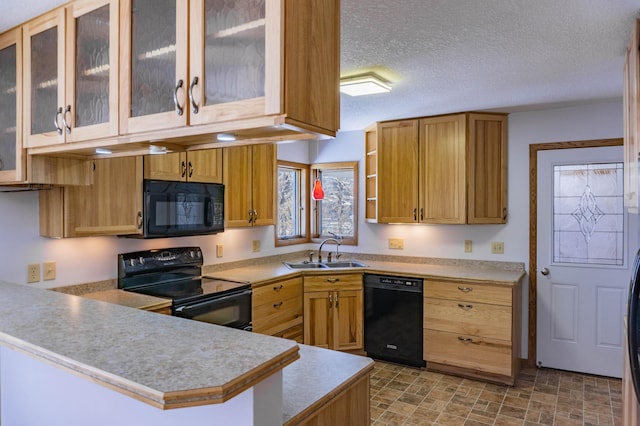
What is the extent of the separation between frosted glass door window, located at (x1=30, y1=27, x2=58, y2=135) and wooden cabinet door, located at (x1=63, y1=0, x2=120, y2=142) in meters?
0.13

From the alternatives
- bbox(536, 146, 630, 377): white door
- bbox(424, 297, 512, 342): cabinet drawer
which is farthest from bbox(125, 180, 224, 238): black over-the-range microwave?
bbox(536, 146, 630, 377): white door

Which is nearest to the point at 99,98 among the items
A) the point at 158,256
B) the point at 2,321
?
the point at 2,321

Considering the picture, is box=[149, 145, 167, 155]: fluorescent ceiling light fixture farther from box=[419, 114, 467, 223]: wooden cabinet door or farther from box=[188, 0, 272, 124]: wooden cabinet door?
box=[419, 114, 467, 223]: wooden cabinet door

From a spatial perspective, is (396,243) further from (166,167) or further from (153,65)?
(153,65)

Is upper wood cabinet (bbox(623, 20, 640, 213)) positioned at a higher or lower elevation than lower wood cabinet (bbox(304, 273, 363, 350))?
higher

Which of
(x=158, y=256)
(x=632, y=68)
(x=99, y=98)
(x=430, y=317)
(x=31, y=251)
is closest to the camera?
(x=99, y=98)

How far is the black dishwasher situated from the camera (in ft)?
12.4

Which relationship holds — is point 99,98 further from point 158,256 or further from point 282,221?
point 282,221

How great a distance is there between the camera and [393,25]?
205 cm

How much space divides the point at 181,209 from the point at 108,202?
0.55m

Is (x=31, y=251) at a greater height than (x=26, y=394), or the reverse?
(x=31, y=251)

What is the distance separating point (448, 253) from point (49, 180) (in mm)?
3489

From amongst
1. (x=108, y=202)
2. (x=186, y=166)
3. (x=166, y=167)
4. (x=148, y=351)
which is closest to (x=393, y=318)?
(x=186, y=166)

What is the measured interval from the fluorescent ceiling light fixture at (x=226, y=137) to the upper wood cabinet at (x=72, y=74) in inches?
15.3
